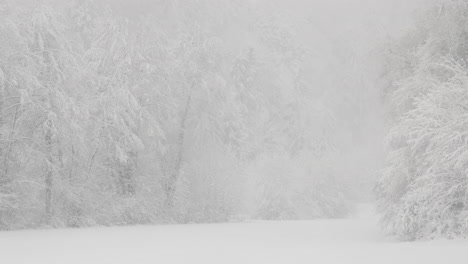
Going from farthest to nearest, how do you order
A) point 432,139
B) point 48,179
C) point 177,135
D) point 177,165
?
point 177,135
point 177,165
point 48,179
point 432,139

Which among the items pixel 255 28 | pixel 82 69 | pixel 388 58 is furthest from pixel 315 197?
pixel 255 28

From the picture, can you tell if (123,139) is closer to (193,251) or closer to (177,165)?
(177,165)

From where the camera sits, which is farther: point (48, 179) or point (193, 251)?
point (48, 179)

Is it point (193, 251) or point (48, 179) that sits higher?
point (193, 251)

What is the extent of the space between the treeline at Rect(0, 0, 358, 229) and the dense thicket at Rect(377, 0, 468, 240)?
10237 mm

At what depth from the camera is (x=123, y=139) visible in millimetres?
21250

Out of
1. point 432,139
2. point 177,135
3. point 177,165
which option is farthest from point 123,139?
point 432,139

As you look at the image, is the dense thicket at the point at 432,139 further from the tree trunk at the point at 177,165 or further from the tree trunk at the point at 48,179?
the tree trunk at the point at 48,179

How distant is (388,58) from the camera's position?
1983 centimetres

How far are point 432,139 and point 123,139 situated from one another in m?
12.4

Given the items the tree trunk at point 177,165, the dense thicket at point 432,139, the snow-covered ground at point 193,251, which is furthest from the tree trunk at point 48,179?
the dense thicket at point 432,139

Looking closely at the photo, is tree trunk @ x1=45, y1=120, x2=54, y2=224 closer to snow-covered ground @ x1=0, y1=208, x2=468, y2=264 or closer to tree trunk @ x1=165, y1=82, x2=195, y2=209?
snow-covered ground @ x1=0, y1=208, x2=468, y2=264

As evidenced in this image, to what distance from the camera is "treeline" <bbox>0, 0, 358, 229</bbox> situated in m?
17.4

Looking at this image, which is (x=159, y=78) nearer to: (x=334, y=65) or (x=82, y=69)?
(x=82, y=69)
